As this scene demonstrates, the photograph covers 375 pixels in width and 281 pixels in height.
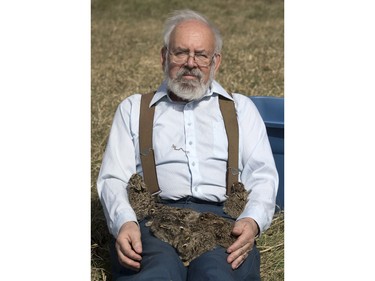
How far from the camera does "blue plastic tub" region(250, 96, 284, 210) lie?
12.2 feet

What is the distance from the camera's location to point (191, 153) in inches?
118

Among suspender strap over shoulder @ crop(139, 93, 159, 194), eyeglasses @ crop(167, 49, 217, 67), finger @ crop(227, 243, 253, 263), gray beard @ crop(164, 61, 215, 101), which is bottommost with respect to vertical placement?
finger @ crop(227, 243, 253, 263)

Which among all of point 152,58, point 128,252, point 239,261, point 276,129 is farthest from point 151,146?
point 152,58

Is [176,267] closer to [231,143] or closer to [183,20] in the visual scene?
[231,143]

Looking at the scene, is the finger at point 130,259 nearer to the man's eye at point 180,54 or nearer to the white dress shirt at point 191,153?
the white dress shirt at point 191,153

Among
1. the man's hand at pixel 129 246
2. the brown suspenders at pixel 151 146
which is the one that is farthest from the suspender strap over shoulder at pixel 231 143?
the man's hand at pixel 129 246

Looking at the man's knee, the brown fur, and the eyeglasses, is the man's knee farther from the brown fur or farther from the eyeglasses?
the eyeglasses

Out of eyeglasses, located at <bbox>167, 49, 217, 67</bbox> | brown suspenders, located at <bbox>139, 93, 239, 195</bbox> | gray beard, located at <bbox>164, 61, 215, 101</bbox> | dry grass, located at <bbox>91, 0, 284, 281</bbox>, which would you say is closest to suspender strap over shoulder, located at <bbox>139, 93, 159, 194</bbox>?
brown suspenders, located at <bbox>139, 93, 239, 195</bbox>

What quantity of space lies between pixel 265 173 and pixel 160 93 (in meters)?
0.54

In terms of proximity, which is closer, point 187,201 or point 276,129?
point 187,201

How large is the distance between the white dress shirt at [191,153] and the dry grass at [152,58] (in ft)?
1.81

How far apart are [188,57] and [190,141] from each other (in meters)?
0.33

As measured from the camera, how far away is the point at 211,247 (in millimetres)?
2689
